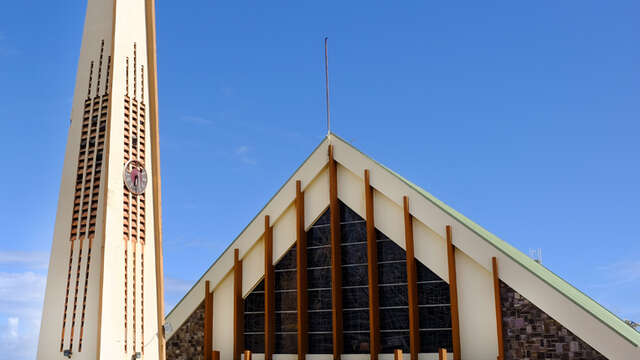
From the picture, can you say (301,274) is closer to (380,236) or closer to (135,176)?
(380,236)

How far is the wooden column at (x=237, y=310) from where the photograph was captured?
19922 millimetres

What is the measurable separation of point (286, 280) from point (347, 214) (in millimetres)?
2751

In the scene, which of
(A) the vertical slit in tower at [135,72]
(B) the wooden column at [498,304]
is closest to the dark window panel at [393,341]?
(B) the wooden column at [498,304]

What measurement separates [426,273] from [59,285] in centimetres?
974

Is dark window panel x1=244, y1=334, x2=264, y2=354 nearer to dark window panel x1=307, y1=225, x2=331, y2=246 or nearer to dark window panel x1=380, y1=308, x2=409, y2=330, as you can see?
dark window panel x1=307, y1=225, x2=331, y2=246

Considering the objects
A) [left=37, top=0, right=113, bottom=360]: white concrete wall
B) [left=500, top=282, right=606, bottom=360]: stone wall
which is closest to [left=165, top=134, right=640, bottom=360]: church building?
[left=500, top=282, right=606, bottom=360]: stone wall

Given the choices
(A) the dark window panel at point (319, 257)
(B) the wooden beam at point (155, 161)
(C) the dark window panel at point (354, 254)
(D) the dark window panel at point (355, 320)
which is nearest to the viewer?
(B) the wooden beam at point (155, 161)

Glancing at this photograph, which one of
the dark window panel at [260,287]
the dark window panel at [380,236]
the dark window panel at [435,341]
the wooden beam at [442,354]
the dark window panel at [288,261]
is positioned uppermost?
the dark window panel at [380,236]

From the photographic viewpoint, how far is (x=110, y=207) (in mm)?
13586

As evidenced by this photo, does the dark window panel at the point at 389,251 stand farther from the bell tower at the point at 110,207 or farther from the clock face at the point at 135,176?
the clock face at the point at 135,176

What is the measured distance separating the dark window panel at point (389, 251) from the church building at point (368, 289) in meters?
0.03

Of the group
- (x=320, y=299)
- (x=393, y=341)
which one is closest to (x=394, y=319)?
(x=393, y=341)

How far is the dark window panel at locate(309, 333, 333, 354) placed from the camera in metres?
19.3

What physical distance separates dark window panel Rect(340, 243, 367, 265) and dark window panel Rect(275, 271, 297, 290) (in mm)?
1679
